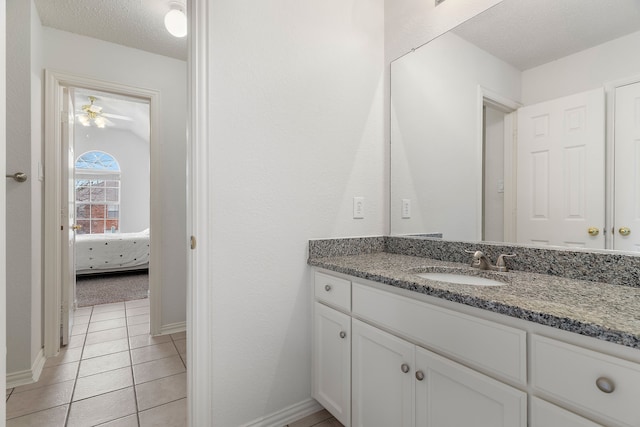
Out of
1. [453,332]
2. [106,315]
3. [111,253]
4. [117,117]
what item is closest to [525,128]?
[453,332]

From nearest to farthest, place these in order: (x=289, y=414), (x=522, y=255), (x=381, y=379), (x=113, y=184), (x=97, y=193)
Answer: (x=381, y=379)
(x=522, y=255)
(x=289, y=414)
(x=97, y=193)
(x=113, y=184)

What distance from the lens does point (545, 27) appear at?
4.12ft

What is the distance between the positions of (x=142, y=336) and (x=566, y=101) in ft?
10.3

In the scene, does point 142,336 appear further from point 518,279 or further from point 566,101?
point 566,101

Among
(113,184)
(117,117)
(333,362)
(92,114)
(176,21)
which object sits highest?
(117,117)

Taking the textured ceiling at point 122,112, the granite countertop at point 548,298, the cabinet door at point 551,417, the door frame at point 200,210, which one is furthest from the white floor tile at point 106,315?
the cabinet door at point 551,417

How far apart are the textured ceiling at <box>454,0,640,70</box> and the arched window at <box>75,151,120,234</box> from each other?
7.28 m

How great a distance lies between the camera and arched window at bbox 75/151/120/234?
644cm

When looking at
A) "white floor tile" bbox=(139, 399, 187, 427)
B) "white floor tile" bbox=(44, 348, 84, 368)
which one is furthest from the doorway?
"white floor tile" bbox=(139, 399, 187, 427)

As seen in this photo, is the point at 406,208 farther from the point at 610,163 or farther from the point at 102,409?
the point at 102,409

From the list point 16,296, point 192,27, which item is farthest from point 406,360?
point 16,296

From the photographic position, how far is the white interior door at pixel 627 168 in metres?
1.02

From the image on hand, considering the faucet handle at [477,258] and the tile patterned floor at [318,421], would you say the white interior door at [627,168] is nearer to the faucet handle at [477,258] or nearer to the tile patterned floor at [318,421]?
the faucet handle at [477,258]

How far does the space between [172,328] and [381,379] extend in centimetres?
220
